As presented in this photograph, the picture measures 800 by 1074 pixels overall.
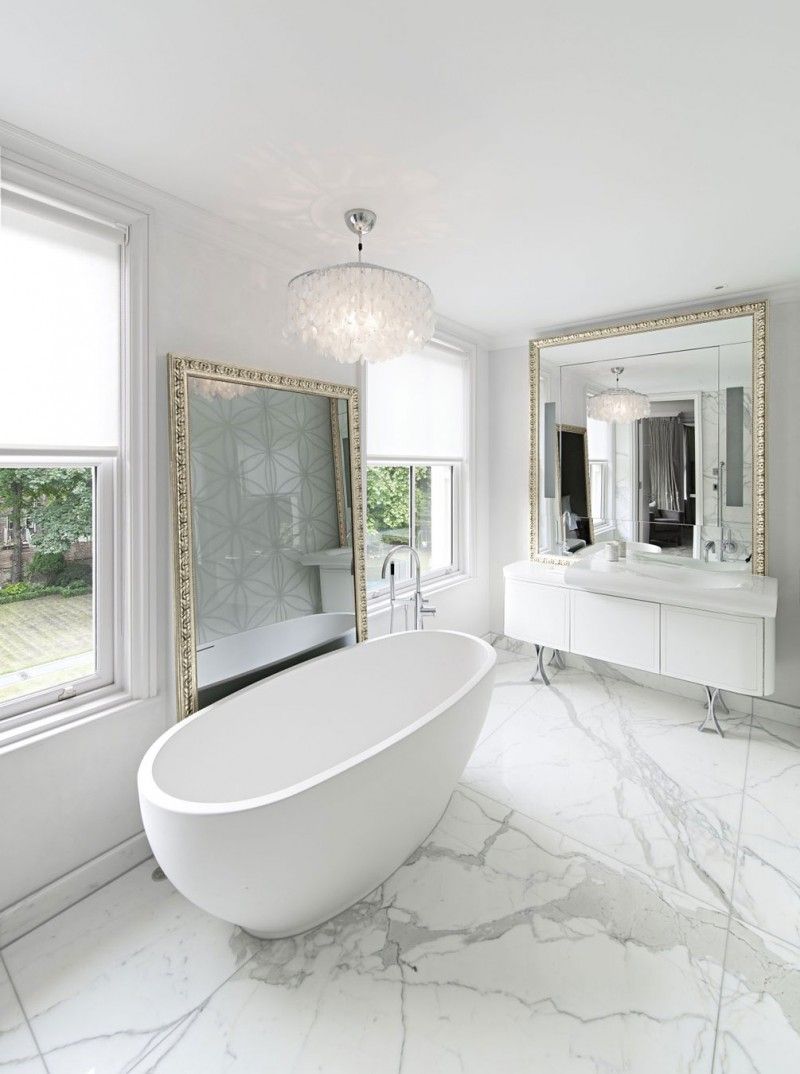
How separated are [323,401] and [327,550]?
72 centimetres

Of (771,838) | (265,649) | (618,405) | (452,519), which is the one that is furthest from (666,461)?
(265,649)

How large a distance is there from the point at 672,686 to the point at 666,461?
141cm

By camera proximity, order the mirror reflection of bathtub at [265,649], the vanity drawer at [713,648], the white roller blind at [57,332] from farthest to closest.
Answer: the vanity drawer at [713,648], the mirror reflection of bathtub at [265,649], the white roller blind at [57,332]

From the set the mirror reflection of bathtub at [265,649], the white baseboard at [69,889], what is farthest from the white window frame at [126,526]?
the white baseboard at [69,889]

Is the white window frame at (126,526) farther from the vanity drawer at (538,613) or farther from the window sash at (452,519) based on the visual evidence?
the vanity drawer at (538,613)

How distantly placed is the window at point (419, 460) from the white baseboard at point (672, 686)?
32.3 inches

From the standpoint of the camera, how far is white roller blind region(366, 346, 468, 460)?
3.11 m

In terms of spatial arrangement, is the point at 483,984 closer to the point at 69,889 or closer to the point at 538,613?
the point at 69,889

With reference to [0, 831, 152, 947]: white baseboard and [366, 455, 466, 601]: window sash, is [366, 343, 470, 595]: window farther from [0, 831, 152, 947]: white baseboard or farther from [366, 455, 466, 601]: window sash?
[0, 831, 152, 947]: white baseboard

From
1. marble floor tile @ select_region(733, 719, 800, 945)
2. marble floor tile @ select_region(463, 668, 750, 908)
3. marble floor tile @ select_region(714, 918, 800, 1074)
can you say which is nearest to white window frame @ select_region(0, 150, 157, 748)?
marble floor tile @ select_region(463, 668, 750, 908)

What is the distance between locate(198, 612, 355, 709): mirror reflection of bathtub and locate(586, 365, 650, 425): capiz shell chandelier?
2058mm

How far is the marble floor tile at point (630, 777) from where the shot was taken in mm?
2033

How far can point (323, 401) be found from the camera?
2.61 meters

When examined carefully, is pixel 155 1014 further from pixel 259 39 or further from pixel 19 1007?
pixel 259 39
